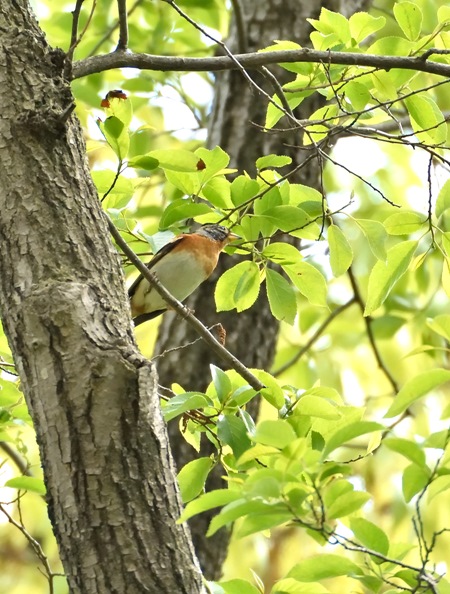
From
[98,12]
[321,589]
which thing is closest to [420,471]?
[321,589]

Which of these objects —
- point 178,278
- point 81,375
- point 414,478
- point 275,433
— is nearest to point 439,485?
point 414,478

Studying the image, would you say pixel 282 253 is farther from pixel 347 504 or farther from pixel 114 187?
pixel 347 504

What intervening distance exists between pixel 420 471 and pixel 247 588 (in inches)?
21.4

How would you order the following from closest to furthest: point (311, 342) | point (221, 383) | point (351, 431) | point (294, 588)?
point (351, 431), point (294, 588), point (221, 383), point (311, 342)

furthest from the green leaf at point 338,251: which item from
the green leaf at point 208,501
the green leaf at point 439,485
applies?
the green leaf at point 208,501

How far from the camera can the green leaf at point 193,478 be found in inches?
81.7

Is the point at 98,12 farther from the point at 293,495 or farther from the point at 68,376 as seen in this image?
the point at 293,495

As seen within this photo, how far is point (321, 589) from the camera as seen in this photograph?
1835 mm

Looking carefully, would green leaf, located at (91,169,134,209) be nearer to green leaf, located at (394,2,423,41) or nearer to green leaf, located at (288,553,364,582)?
green leaf, located at (394,2,423,41)

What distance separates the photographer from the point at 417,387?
5.08 ft

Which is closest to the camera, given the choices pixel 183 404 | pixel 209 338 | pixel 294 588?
pixel 294 588

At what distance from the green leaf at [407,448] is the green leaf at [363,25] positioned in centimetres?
117

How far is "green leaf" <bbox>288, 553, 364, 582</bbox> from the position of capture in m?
1.62

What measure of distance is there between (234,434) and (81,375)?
0.46m
